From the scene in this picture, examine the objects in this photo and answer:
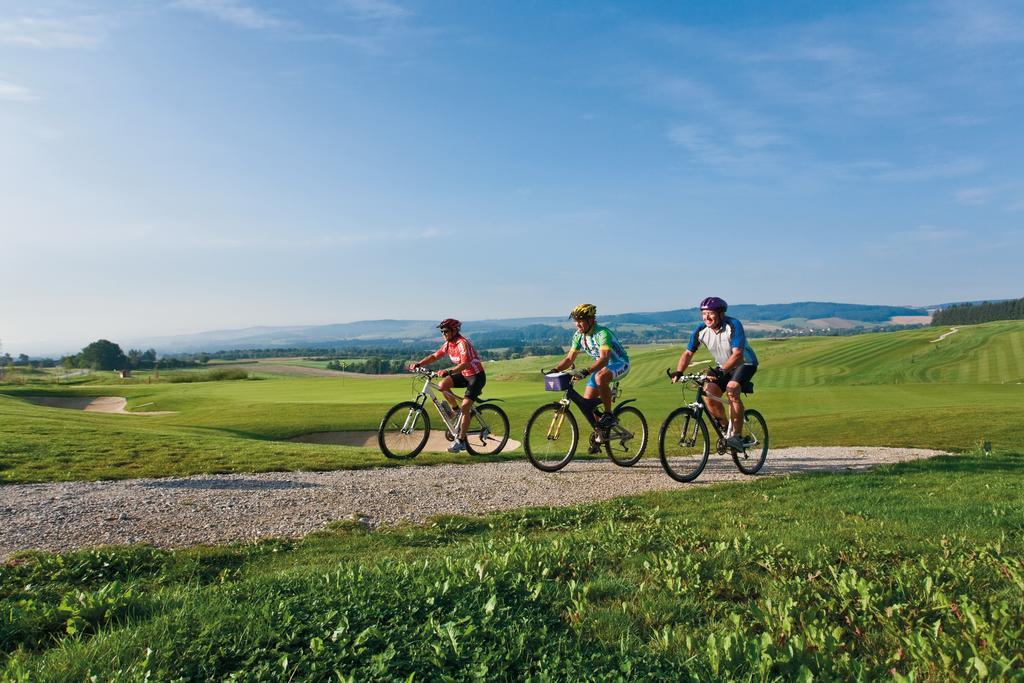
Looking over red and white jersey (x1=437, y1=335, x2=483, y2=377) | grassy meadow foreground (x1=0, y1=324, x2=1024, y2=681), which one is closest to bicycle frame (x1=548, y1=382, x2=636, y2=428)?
red and white jersey (x1=437, y1=335, x2=483, y2=377)

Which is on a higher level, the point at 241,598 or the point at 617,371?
the point at 617,371

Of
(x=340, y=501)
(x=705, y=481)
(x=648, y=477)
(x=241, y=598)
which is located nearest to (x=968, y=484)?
(x=705, y=481)

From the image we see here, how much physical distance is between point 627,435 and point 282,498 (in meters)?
6.58

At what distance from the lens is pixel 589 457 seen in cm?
1384

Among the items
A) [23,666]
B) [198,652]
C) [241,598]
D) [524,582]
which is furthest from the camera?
[524,582]

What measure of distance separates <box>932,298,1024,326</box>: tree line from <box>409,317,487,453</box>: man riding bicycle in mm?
148411

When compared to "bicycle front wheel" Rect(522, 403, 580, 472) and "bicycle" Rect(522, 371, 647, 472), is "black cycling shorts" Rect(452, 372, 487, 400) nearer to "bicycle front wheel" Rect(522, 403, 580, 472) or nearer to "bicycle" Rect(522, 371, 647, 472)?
"bicycle" Rect(522, 371, 647, 472)

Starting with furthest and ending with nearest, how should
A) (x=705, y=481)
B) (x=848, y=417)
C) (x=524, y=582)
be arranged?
(x=848, y=417)
(x=705, y=481)
(x=524, y=582)

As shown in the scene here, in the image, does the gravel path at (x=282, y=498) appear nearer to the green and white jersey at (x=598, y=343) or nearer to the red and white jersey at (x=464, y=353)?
the red and white jersey at (x=464, y=353)

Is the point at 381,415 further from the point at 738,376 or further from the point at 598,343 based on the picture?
the point at 738,376

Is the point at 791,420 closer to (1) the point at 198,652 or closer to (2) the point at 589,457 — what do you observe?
(2) the point at 589,457

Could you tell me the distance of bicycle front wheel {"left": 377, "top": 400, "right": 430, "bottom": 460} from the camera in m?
13.3

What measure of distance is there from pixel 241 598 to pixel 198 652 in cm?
88

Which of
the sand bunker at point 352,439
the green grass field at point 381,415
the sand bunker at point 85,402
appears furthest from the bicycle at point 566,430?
the sand bunker at point 85,402
